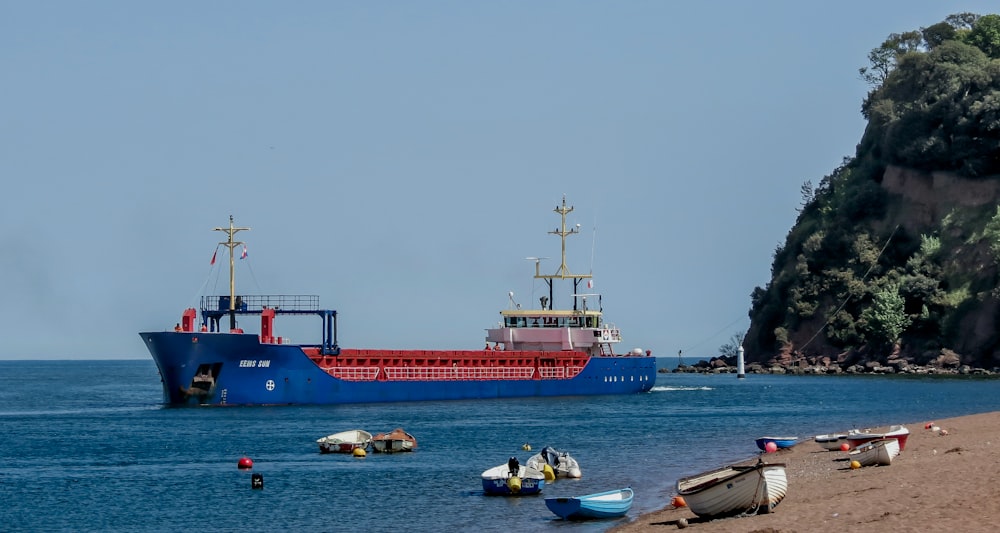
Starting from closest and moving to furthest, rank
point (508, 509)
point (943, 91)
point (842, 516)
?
1. point (842, 516)
2. point (508, 509)
3. point (943, 91)

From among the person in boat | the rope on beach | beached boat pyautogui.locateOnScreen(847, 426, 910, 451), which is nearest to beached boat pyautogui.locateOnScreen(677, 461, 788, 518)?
the rope on beach

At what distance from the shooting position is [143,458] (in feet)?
151

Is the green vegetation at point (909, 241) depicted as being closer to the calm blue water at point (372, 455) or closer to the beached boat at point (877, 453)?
the calm blue water at point (372, 455)

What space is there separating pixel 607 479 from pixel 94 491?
15.6 metres

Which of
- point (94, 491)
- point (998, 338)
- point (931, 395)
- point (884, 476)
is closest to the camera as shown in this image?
point (884, 476)

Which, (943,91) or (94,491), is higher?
(943,91)

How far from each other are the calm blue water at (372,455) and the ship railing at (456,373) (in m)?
1.74

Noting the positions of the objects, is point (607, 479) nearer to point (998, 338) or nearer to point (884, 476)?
point (884, 476)

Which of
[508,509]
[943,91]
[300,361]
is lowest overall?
[508,509]

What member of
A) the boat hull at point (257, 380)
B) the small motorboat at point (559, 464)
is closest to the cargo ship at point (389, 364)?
the boat hull at point (257, 380)

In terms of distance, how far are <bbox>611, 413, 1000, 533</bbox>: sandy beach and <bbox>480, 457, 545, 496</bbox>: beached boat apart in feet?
11.9

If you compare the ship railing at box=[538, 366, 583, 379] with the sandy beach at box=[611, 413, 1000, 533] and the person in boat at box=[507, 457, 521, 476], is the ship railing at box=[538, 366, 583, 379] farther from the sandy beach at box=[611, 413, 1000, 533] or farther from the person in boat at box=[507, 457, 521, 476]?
the person in boat at box=[507, 457, 521, 476]

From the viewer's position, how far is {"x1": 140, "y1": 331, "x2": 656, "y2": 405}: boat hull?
6316 centimetres

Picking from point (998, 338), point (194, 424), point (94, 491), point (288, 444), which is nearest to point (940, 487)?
point (94, 491)
